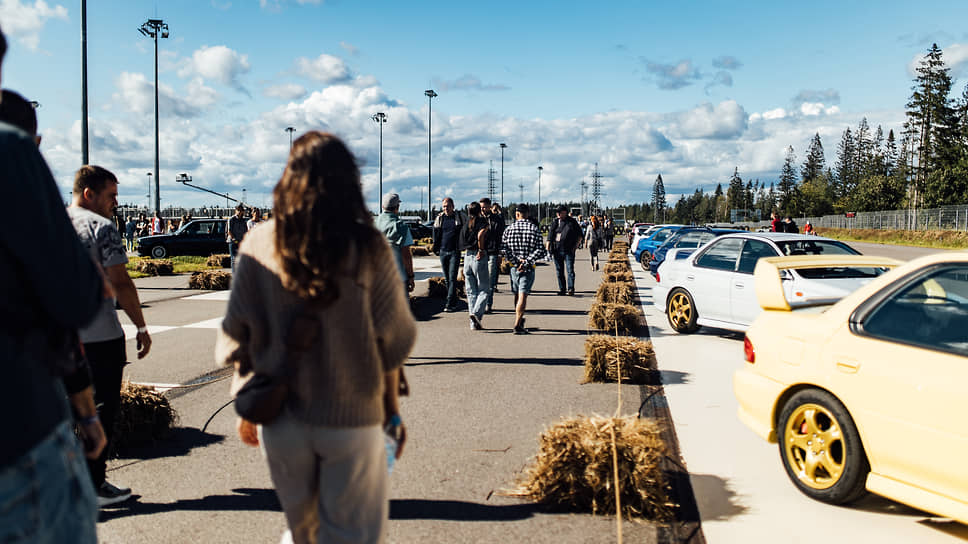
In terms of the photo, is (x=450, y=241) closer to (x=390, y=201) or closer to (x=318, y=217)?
(x=390, y=201)

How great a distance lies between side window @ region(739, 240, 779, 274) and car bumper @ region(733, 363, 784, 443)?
19.0 ft

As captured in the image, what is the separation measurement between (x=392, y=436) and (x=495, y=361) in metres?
6.62

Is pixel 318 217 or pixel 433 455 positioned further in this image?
pixel 433 455

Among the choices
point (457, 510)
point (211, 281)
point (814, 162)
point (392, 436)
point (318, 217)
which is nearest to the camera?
point (318, 217)

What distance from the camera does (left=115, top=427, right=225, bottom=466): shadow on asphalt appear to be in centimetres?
555

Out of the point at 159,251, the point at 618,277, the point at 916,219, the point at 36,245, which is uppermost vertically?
the point at 916,219

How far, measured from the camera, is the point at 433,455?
5.48 meters

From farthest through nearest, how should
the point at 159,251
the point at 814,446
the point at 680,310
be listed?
the point at 159,251, the point at 680,310, the point at 814,446

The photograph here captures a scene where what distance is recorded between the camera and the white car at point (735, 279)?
952cm

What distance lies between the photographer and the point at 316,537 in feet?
8.31

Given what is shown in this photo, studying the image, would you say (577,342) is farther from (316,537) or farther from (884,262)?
(316,537)

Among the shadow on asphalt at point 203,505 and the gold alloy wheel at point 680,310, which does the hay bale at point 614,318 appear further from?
the shadow on asphalt at point 203,505

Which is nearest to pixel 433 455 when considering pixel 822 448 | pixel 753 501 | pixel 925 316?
pixel 753 501

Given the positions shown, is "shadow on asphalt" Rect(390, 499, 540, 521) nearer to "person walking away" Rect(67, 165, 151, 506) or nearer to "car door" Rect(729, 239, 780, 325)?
"person walking away" Rect(67, 165, 151, 506)
